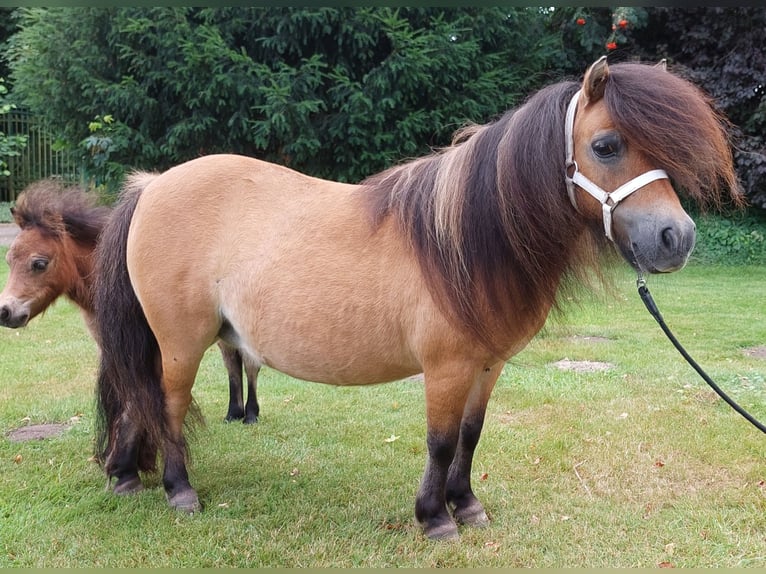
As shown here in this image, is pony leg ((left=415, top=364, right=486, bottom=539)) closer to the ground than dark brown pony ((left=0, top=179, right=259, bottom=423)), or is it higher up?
closer to the ground

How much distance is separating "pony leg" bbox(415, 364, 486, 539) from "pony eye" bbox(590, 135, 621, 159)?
1039 millimetres

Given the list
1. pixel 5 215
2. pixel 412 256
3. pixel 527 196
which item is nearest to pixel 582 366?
pixel 412 256

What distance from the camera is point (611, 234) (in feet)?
7.47

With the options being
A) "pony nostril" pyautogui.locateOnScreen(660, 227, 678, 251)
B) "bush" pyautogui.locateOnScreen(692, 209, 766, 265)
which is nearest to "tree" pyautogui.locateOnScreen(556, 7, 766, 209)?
"bush" pyautogui.locateOnScreen(692, 209, 766, 265)

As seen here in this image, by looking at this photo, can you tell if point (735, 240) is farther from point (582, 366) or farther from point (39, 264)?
point (39, 264)

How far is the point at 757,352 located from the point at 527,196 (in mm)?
4981

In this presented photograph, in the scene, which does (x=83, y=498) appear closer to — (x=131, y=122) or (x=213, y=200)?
(x=213, y=200)

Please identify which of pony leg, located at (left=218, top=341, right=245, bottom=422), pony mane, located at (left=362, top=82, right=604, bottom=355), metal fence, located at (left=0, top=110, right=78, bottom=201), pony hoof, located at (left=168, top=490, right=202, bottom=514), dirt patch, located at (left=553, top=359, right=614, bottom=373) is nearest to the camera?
pony mane, located at (left=362, top=82, right=604, bottom=355)

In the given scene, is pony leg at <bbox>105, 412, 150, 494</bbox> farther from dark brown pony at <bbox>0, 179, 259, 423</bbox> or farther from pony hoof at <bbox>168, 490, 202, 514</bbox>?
dark brown pony at <bbox>0, 179, 259, 423</bbox>

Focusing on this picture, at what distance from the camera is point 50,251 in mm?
3707

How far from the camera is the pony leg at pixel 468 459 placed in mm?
3014

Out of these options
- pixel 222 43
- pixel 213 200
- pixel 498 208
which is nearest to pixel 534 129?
pixel 498 208

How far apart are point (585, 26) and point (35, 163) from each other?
15.0 metres

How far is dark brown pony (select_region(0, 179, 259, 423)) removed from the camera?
144 inches
